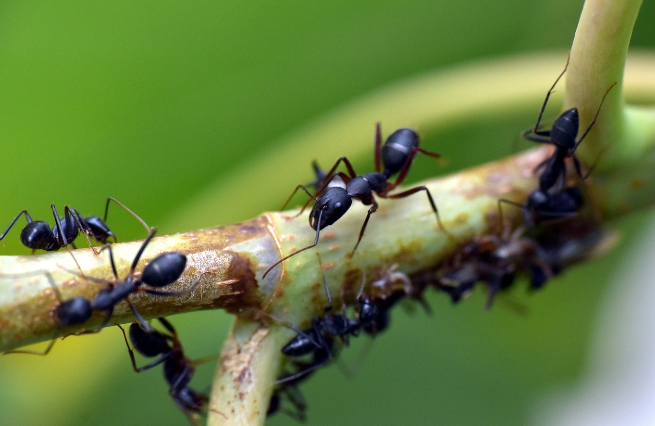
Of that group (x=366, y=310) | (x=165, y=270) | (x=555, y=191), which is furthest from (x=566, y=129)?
(x=165, y=270)

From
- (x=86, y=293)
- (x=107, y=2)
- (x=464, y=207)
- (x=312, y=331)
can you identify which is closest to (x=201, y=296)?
(x=86, y=293)

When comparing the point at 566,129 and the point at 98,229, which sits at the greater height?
the point at 566,129

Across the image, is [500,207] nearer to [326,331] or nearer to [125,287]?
[326,331]

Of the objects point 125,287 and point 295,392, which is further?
point 295,392

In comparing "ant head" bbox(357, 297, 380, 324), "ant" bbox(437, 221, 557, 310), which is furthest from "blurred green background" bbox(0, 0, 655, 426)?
"ant head" bbox(357, 297, 380, 324)

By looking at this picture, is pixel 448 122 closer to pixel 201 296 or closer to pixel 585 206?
pixel 585 206

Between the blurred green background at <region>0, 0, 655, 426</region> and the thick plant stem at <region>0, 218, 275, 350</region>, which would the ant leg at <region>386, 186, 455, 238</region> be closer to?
the thick plant stem at <region>0, 218, 275, 350</region>

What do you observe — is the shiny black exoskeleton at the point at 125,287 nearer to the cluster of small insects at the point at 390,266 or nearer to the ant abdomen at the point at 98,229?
the cluster of small insects at the point at 390,266
